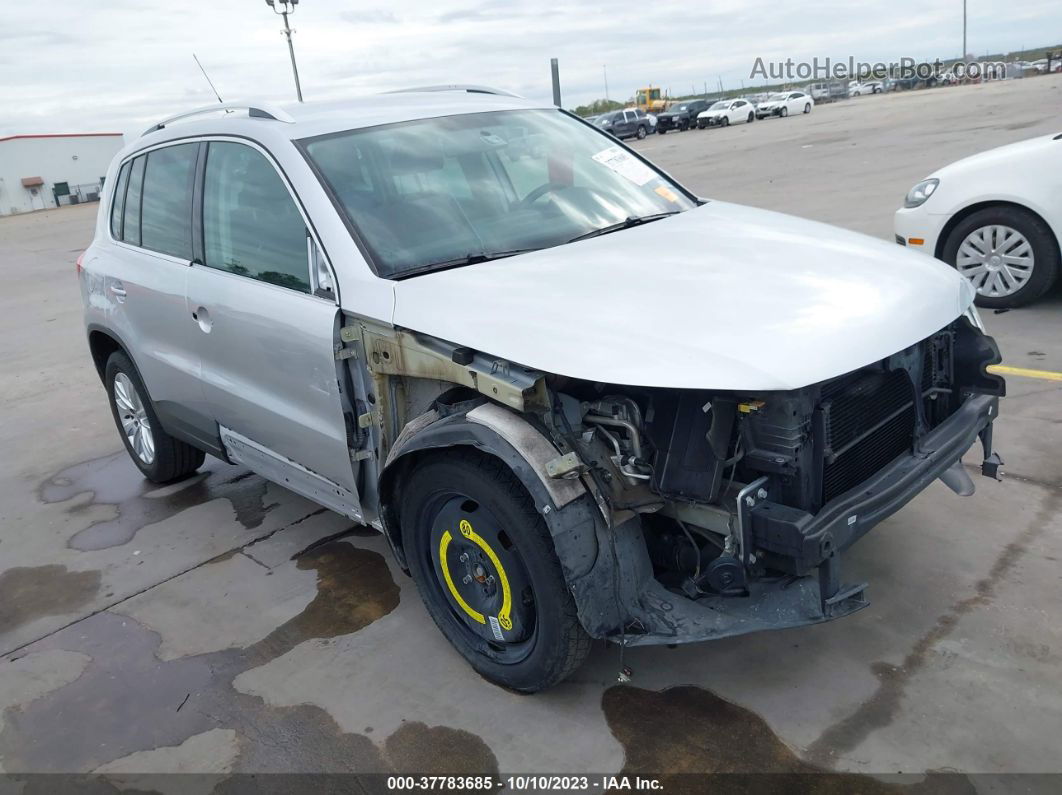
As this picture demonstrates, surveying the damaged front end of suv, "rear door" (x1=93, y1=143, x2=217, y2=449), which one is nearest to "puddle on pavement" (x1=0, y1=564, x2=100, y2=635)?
"rear door" (x1=93, y1=143, x2=217, y2=449)

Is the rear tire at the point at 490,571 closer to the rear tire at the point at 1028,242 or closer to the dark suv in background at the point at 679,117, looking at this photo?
the rear tire at the point at 1028,242

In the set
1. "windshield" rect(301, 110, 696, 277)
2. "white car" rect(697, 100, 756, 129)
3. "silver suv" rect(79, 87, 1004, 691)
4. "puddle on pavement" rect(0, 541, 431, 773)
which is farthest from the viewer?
"white car" rect(697, 100, 756, 129)

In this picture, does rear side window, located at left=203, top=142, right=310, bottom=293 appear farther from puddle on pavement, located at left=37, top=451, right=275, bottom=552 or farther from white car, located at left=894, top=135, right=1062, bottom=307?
white car, located at left=894, top=135, right=1062, bottom=307

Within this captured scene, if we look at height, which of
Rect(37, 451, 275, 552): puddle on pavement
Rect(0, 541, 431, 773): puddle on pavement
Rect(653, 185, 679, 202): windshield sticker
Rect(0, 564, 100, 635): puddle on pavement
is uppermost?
Rect(653, 185, 679, 202): windshield sticker

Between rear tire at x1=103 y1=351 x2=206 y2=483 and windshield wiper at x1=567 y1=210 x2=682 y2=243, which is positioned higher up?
windshield wiper at x1=567 y1=210 x2=682 y2=243

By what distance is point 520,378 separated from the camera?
2.67 meters

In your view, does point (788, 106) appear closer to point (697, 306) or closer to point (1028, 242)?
point (1028, 242)

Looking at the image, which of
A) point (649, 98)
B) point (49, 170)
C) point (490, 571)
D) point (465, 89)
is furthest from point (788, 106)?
point (49, 170)

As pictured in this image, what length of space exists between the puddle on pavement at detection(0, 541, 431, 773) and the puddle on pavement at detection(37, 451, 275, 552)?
3.05 feet

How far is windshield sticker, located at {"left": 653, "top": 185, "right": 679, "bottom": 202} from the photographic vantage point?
13.2ft

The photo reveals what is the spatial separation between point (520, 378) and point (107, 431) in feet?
16.2

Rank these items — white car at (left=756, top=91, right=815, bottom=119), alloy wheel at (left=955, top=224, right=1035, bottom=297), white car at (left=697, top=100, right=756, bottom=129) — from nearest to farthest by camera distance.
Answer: alloy wheel at (left=955, top=224, right=1035, bottom=297)
white car at (left=697, top=100, right=756, bottom=129)
white car at (left=756, top=91, right=815, bottom=119)

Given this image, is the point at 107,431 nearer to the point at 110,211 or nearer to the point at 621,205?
the point at 110,211

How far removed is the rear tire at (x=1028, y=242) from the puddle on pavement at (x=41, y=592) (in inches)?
234
